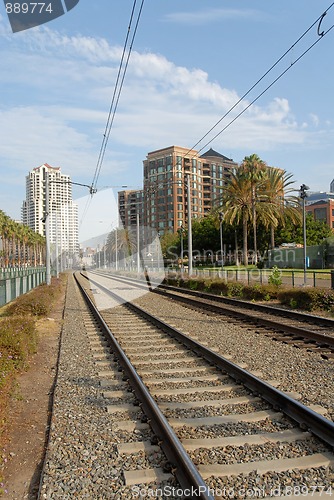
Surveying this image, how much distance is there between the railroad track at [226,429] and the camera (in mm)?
4484

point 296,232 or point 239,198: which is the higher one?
point 239,198

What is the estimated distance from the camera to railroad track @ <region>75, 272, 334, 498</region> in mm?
4484

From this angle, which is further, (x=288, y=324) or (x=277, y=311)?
(x=277, y=311)

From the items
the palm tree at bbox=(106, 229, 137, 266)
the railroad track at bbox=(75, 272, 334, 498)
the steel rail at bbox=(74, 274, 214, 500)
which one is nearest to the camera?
the steel rail at bbox=(74, 274, 214, 500)

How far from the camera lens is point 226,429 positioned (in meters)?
5.77

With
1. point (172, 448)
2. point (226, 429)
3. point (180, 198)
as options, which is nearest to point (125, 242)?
point (180, 198)

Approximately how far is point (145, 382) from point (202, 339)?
4630 millimetres

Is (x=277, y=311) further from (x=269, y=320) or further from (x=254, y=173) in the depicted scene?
(x=254, y=173)

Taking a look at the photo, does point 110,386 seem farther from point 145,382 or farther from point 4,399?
point 4,399

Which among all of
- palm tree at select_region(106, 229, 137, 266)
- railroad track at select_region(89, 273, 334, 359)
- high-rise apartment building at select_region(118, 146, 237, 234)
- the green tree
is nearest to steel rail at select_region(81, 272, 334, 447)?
railroad track at select_region(89, 273, 334, 359)

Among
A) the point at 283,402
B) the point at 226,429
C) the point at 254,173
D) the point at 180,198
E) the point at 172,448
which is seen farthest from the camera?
the point at 180,198

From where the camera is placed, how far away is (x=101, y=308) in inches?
870

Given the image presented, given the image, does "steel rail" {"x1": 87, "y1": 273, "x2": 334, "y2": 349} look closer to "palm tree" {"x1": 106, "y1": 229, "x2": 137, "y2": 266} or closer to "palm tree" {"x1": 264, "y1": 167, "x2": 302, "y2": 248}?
"palm tree" {"x1": 264, "y1": 167, "x2": 302, "y2": 248}

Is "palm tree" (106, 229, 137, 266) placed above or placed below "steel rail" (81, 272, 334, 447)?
above
